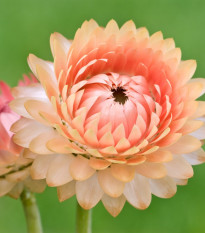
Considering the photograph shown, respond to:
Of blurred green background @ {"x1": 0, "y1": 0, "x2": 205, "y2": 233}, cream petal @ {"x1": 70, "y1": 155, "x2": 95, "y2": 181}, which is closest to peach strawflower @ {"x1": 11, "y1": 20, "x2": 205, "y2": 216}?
cream petal @ {"x1": 70, "y1": 155, "x2": 95, "y2": 181}

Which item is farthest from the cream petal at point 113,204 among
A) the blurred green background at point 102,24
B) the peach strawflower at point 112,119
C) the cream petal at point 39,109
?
the blurred green background at point 102,24

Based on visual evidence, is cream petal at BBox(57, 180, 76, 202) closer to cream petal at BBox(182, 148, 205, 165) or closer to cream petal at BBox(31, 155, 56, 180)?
cream petal at BBox(31, 155, 56, 180)

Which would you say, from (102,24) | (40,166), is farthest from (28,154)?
(102,24)

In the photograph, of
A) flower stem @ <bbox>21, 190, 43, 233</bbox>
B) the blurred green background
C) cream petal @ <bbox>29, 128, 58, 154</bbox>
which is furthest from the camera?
the blurred green background

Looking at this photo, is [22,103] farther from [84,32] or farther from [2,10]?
[2,10]

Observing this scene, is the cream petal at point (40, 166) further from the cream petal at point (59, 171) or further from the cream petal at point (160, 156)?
the cream petal at point (160, 156)

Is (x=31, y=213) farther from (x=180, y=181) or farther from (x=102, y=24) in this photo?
(x=102, y=24)
